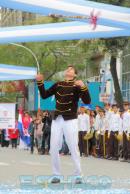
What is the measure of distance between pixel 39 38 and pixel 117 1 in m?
16.8

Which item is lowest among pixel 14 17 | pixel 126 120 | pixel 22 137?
pixel 22 137

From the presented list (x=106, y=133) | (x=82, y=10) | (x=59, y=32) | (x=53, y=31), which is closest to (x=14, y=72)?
(x=106, y=133)

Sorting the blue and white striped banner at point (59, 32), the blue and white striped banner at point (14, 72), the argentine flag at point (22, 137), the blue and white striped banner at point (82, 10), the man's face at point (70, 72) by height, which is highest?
the blue and white striped banner at point (82, 10)

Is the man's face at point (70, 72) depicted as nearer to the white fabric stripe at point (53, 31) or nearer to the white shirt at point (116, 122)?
the white fabric stripe at point (53, 31)

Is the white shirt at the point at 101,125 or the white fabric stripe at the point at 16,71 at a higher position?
the white fabric stripe at the point at 16,71

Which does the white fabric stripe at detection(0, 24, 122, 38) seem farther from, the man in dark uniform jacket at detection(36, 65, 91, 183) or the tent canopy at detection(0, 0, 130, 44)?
the man in dark uniform jacket at detection(36, 65, 91, 183)

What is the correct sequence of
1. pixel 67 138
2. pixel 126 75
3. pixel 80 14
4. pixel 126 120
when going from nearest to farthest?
pixel 67 138 < pixel 80 14 < pixel 126 120 < pixel 126 75

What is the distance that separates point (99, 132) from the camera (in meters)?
24.9

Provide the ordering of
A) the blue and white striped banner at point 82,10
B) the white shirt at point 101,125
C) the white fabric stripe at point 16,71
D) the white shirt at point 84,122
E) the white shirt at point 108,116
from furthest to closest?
the white shirt at point 84,122
the white shirt at point 101,125
the white shirt at point 108,116
the white fabric stripe at point 16,71
the blue and white striped banner at point 82,10

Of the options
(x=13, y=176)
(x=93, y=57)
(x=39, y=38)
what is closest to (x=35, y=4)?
(x=39, y=38)

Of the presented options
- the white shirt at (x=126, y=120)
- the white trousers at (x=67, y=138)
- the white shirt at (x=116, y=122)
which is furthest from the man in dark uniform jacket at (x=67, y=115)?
the white shirt at (x=116, y=122)

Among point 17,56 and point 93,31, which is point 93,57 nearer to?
point 17,56

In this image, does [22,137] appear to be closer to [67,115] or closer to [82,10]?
[82,10]

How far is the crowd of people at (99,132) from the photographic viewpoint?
73.3 ft
